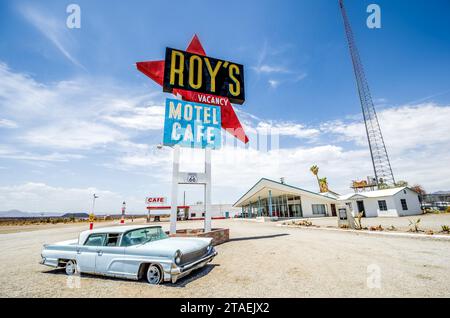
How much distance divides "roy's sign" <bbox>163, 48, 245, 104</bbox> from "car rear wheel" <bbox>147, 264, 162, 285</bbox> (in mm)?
8787

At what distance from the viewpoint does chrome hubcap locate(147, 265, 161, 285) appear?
16.0 ft

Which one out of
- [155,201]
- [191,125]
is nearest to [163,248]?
[191,125]

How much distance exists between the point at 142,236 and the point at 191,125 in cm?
658

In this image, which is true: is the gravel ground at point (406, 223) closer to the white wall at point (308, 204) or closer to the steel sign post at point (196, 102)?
the white wall at point (308, 204)

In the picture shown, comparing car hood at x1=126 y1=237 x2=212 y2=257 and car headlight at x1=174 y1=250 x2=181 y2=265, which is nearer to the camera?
car headlight at x1=174 y1=250 x2=181 y2=265

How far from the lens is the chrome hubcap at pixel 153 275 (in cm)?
489

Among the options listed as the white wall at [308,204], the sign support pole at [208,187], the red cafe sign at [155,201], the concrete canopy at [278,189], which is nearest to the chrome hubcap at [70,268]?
the sign support pole at [208,187]

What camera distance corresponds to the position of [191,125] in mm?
10977

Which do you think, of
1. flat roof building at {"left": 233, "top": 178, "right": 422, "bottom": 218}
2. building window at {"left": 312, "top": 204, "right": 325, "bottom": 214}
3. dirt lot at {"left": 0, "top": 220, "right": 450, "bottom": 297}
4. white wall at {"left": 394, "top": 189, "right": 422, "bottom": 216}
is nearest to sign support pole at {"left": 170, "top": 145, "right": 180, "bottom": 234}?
dirt lot at {"left": 0, "top": 220, "right": 450, "bottom": 297}

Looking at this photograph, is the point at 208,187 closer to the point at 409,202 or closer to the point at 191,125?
the point at 191,125

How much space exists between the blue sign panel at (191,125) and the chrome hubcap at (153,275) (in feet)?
21.2

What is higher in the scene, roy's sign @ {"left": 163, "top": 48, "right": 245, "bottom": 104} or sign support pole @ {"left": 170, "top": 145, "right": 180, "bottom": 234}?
roy's sign @ {"left": 163, "top": 48, "right": 245, "bottom": 104}

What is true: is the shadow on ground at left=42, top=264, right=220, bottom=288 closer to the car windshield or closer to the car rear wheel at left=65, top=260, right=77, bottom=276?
the car rear wheel at left=65, top=260, right=77, bottom=276

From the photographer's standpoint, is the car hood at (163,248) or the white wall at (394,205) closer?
the car hood at (163,248)
